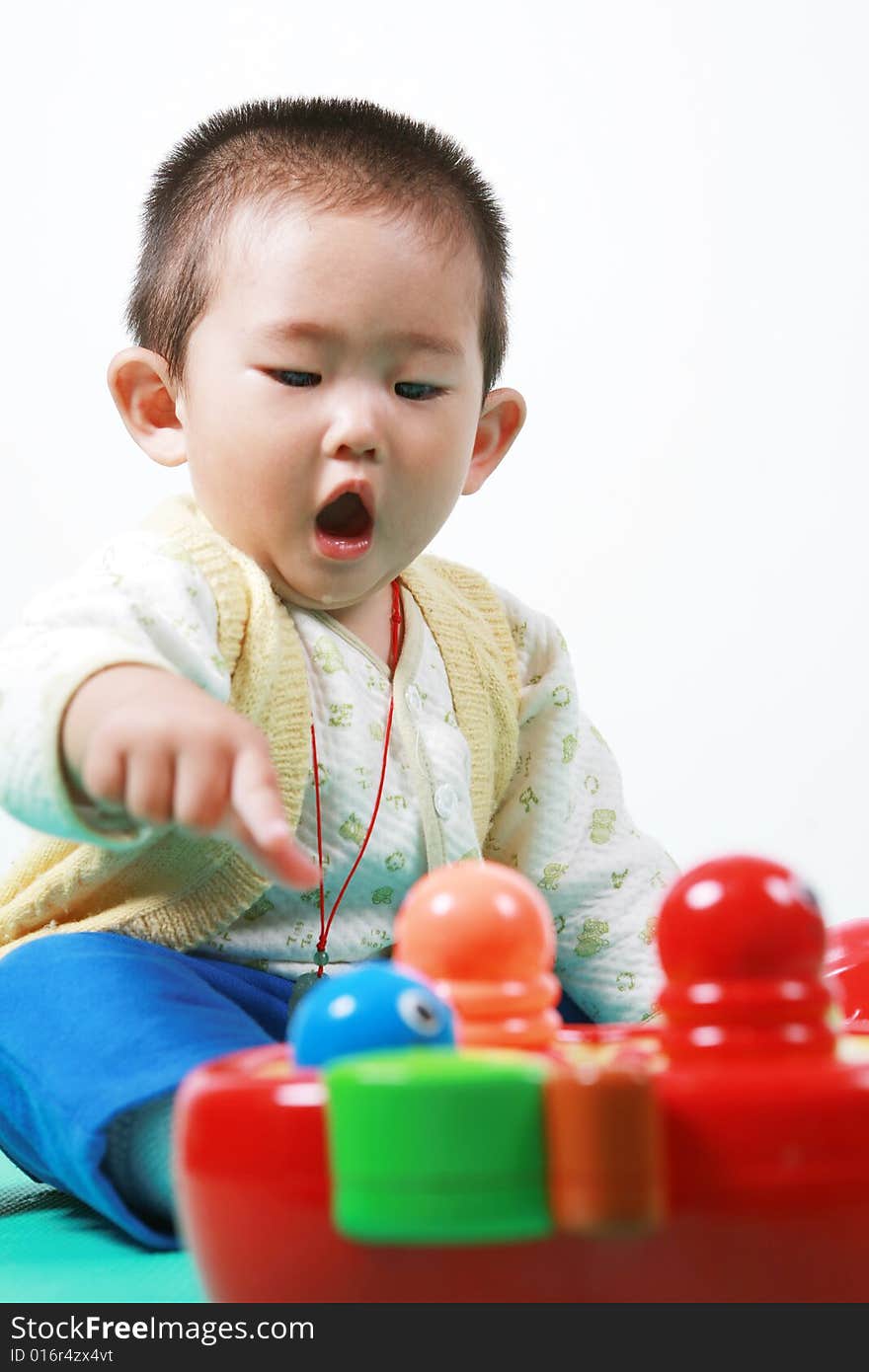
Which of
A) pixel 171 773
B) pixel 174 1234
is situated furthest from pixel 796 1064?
pixel 174 1234

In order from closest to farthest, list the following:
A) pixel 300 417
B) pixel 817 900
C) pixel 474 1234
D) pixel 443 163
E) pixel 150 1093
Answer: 1. pixel 474 1234
2. pixel 817 900
3. pixel 150 1093
4. pixel 300 417
5. pixel 443 163

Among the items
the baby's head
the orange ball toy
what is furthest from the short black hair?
the orange ball toy

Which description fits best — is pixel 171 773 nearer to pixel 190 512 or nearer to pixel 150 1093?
pixel 150 1093

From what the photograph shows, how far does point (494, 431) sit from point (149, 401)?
0.73 feet

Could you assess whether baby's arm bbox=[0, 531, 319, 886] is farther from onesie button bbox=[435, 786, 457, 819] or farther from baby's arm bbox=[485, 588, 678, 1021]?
baby's arm bbox=[485, 588, 678, 1021]

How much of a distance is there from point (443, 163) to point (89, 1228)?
0.60m

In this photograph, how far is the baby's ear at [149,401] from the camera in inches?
36.2

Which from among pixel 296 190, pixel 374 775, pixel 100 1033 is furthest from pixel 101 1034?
pixel 296 190

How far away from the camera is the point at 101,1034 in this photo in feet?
2.28

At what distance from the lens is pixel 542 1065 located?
40cm

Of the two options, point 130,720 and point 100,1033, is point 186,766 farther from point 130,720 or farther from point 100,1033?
point 100,1033

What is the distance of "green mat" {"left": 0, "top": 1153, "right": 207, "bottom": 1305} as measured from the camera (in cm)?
59

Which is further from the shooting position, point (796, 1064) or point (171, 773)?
point (171, 773)

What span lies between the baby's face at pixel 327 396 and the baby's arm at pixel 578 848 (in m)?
0.18
